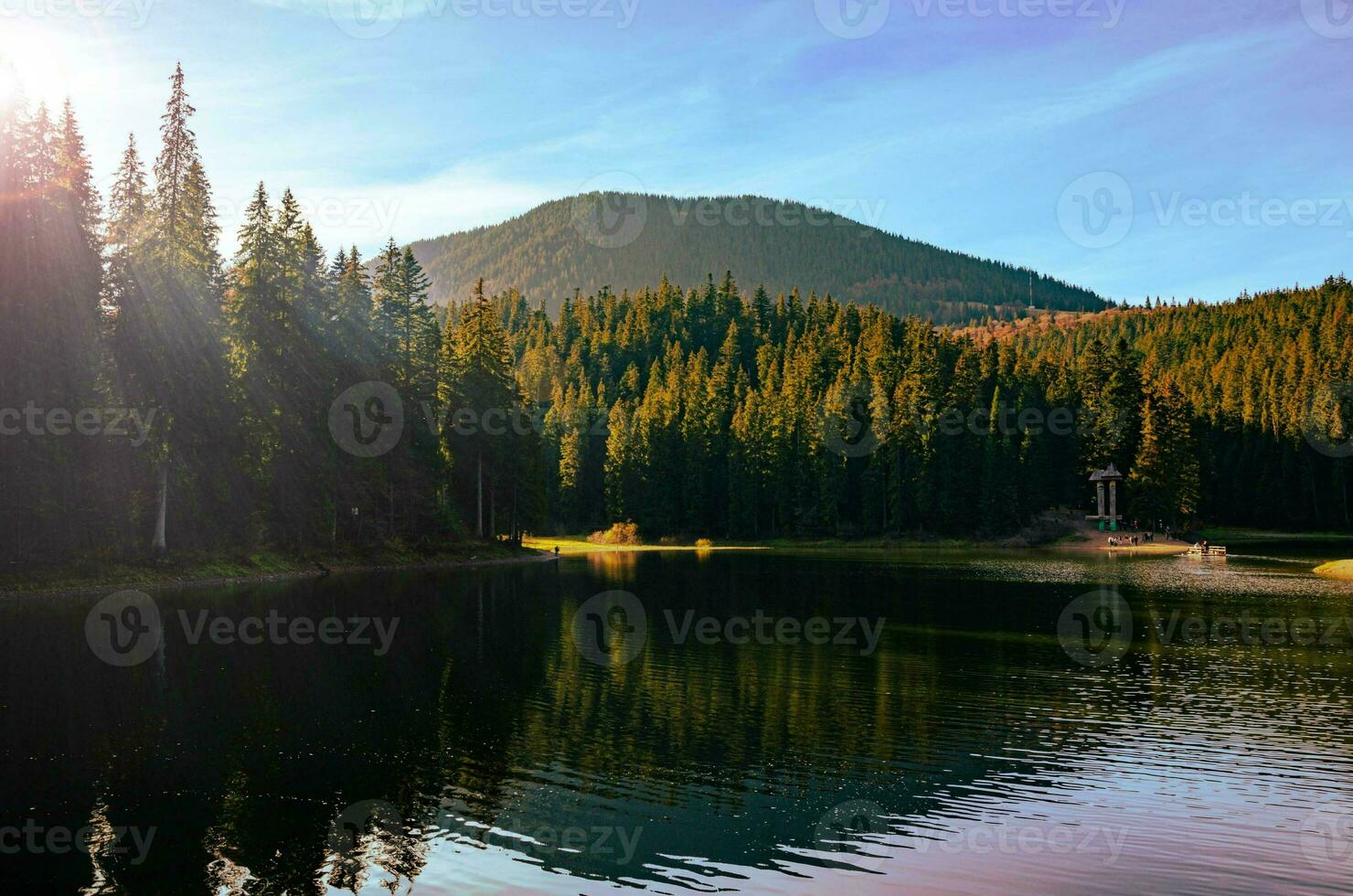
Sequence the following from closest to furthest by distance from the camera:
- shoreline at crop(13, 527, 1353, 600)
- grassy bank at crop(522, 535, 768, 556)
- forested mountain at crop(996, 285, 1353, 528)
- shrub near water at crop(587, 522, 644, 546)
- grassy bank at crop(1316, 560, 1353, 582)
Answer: shoreline at crop(13, 527, 1353, 600), grassy bank at crop(1316, 560, 1353, 582), grassy bank at crop(522, 535, 768, 556), shrub near water at crop(587, 522, 644, 546), forested mountain at crop(996, 285, 1353, 528)

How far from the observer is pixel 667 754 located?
2045 centimetres

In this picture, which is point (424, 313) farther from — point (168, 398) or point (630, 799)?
point (630, 799)

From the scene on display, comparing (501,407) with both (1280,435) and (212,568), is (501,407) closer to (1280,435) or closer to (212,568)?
(212,568)

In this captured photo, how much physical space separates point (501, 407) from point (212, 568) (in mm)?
33466

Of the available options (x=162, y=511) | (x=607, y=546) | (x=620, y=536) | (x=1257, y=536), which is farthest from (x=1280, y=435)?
(x=162, y=511)

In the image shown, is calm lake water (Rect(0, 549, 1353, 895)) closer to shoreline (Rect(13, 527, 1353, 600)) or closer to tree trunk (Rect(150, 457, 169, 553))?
shoreline (Rect(13, 527, 1353, 600))

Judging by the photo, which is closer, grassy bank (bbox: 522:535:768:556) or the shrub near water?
grassy bank (bbox: 522:535:768:556)

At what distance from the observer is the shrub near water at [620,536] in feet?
387

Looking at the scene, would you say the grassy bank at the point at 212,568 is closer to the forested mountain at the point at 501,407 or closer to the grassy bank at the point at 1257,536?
the forested mountain at the point at 501,407

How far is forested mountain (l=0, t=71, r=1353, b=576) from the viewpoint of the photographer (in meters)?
48.0

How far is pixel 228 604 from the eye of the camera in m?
43.3

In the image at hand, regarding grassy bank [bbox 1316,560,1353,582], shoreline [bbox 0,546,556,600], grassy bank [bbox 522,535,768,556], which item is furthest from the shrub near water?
grassy bank [bbox 1316,560,1353,582]

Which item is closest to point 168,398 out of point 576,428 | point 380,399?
point 380,399

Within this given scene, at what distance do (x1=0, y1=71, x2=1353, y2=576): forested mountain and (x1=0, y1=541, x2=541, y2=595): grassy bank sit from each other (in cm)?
105
